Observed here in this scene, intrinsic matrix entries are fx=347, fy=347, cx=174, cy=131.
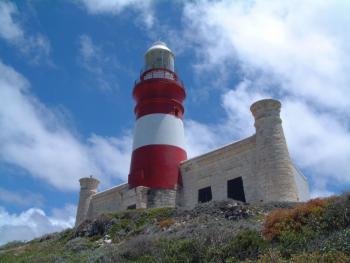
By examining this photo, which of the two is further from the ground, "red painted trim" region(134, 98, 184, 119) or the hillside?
"red painted trim" region(134, 98, 184, 119)

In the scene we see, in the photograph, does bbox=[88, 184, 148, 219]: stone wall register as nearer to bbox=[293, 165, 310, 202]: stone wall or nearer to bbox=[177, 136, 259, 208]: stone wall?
bbox=[177, 136, 259, 208]: stone wall

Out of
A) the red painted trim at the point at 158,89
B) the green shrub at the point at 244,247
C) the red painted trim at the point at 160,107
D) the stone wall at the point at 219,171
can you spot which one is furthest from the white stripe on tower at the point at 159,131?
the green shrub at the point at 244,247

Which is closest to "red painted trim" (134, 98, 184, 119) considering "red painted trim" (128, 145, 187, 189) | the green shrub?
"red painted trim" (128, 145, 187, 189)

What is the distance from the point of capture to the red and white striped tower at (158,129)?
18.7 m

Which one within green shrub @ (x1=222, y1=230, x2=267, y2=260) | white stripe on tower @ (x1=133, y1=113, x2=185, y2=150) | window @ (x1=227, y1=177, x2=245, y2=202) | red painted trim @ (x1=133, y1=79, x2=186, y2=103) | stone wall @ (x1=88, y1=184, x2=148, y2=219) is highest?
red painted trim @ (x1=133, y1=79, x2=186, y2=103)

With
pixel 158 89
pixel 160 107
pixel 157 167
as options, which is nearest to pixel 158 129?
pixel 160 107

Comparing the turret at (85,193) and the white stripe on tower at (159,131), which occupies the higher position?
the white stripe on tower at (159,131)

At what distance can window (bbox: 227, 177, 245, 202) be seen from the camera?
16.0m

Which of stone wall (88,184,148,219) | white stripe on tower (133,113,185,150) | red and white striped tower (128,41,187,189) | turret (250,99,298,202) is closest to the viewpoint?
turret (250,99,298,202)

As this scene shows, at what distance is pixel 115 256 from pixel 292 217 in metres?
4.48

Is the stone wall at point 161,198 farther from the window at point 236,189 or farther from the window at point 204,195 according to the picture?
the window at point 236,189

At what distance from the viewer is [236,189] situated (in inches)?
642

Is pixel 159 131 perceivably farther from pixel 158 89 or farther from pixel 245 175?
pixel 245 175

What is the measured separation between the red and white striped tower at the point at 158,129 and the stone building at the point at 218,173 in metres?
0.06
